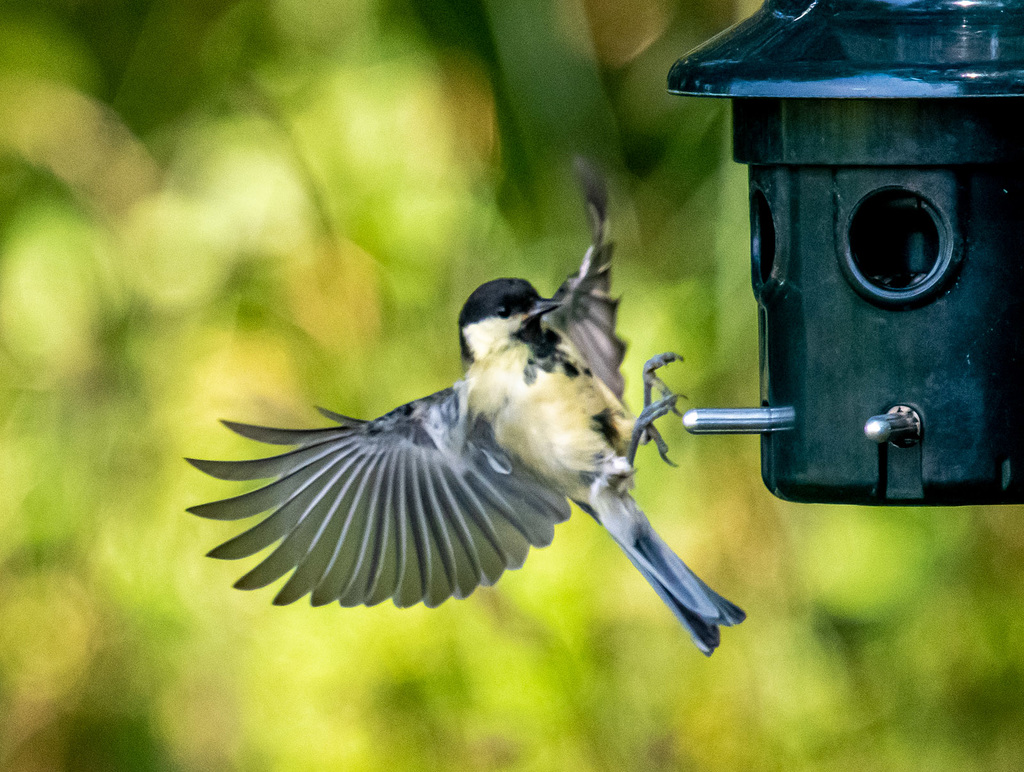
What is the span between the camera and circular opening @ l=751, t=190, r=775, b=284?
2623 millimetres

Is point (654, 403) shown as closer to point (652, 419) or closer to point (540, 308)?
point (652, 419)

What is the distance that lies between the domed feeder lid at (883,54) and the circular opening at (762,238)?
311 millimetres

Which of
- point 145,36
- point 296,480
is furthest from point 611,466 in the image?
point 145,36

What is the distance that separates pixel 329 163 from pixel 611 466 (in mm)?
1773

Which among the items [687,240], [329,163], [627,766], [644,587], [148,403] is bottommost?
[627,766]

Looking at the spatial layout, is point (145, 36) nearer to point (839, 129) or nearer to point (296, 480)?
point (296, 480)

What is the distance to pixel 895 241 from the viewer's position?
2523 mm

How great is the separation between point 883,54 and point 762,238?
1.63ft

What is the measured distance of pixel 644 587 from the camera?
412 centimetres

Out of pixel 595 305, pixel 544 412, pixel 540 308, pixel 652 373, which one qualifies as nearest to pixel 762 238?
pixel 652 373

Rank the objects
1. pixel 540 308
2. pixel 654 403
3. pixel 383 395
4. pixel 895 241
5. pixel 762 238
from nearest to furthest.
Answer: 1. pixel 895 241
2. pixel 762 238
3. pixel 654 403
4. pixel 540 308
5. pixel 383 395

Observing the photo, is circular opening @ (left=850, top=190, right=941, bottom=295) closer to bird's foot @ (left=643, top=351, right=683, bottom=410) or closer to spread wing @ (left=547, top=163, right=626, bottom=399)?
bird's foot @ (left=643, top=351, right=683, bottom=410)

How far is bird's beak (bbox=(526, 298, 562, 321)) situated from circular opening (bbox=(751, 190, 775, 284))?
16.9 inches

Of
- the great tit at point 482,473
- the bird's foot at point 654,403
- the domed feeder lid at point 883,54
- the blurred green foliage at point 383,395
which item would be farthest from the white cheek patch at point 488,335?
the blurred green foliage at point 383,395
